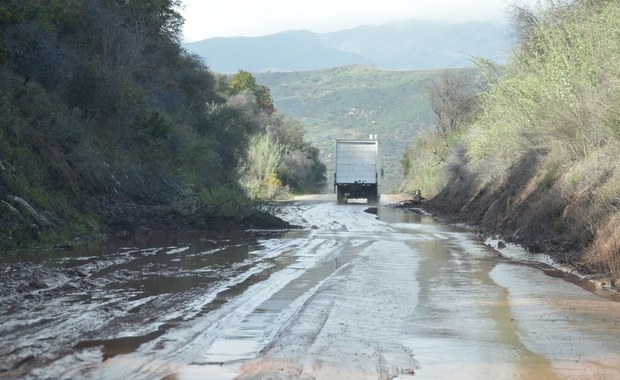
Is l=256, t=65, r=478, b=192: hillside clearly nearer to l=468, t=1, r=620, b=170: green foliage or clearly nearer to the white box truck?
the white box truck

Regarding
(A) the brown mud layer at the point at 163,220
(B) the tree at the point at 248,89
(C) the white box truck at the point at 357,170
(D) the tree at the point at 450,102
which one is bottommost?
(A) the brown mud layer at the point at 163,220

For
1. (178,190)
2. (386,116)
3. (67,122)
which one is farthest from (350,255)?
(386,116)

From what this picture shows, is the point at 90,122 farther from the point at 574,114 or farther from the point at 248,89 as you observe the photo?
the point at 248,89

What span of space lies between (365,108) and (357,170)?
358 ft

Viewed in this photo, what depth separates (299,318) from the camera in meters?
11.1

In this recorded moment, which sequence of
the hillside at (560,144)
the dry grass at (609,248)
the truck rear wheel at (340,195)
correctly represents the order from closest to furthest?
the dry grass at (609,248) → the hillside at (560,144) → the truck rear wheel at (340,195)

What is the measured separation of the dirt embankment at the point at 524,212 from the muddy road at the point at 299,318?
1350 millimetres

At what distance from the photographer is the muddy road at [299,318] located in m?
8.38

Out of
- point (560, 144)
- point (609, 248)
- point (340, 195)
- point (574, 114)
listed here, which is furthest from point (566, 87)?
point (340, 195)

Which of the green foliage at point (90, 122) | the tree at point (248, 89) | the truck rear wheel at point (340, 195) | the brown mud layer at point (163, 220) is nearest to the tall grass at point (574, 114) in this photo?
the brown mud layer at point (163, 220)

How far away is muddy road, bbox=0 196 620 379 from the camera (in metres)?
8.38

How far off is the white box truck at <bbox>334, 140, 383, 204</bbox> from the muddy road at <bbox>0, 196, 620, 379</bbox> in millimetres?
37789

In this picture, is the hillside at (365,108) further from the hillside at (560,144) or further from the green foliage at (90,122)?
the hillside at (560,144)

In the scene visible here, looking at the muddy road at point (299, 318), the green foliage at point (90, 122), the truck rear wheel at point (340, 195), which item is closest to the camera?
the muddy road at point (299, 318)
